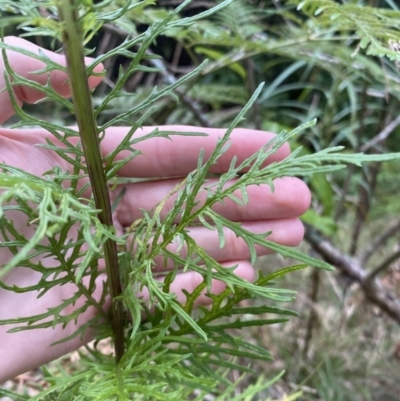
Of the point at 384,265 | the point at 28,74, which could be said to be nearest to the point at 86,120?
the point at 28,74

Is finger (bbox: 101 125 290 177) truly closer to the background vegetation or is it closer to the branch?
the background vegetation

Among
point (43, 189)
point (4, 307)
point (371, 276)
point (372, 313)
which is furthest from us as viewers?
point (372, 313)

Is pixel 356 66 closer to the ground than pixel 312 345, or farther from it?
farther from it

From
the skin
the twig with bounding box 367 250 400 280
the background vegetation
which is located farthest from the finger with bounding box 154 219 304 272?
the twig with bounding box 367 250 400 280

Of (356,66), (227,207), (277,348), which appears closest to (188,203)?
(227,207)

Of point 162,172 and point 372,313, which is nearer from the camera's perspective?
point 162,172

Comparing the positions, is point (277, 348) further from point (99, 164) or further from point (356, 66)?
point (99, 164)

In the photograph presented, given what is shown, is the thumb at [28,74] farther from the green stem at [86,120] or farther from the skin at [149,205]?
the green stem at [86,120]
